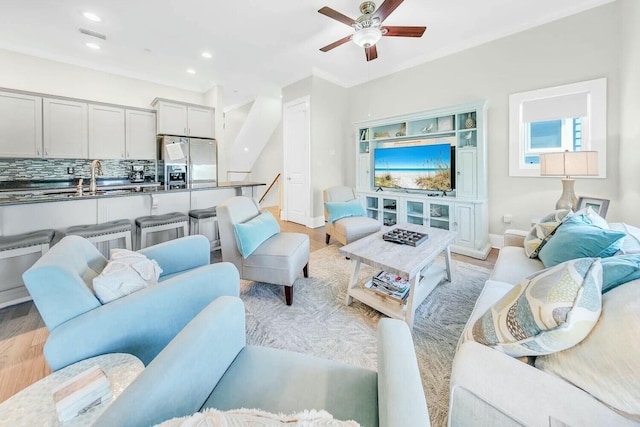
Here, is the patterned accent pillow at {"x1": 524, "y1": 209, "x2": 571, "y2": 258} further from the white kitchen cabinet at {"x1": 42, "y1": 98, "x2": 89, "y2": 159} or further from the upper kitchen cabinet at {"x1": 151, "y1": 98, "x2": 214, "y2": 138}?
the white kitchen cabinet at {"x1": 42, "y1": 98, "x2": 89, "y2": 159}

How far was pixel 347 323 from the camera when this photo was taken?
2.00m

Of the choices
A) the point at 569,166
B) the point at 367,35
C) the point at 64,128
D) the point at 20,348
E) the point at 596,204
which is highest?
the point at 367,35

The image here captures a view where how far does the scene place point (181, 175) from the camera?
16.4ft

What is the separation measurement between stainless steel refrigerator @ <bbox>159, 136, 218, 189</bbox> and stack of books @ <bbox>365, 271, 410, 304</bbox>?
3755 mm

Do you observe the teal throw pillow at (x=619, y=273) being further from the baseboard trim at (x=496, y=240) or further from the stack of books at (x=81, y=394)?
the baseboard trim at (x=496, y=240)

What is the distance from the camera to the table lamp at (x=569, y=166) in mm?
2375

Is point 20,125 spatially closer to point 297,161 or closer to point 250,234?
point 297,161

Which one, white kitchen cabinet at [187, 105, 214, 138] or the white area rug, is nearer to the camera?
the white area rug

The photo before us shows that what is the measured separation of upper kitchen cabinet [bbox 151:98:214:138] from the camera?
4.85m

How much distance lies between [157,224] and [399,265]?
2.63 meters

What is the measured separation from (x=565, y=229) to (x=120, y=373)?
2487 millimetres

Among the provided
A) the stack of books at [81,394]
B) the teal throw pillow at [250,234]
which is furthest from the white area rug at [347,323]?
the stack of books at [81,394]

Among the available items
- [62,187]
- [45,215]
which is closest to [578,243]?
[45,215]

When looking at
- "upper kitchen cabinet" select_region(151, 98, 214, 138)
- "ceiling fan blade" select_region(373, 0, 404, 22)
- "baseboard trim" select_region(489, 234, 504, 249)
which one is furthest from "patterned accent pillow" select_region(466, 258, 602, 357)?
"upper kitchen cabinet" select_region(151, 98, 214, 138)
